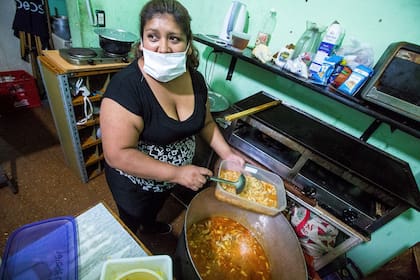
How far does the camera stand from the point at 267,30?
146cm

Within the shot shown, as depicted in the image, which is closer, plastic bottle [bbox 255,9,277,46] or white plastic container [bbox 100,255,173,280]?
white plastic container [bbox 100,255,173,280]

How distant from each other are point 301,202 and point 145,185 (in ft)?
2.73

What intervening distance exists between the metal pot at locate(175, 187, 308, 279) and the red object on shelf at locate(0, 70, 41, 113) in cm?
290

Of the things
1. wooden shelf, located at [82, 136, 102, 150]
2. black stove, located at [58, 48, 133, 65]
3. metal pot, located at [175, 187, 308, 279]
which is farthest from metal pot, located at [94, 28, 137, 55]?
metal pot, located at [175, 187, 308, 279]

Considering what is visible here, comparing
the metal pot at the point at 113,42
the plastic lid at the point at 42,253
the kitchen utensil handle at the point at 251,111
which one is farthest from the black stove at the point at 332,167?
the metal pot at the point at 113,42

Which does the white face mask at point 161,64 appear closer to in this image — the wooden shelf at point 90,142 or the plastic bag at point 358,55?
the plastic bag at point 358,55

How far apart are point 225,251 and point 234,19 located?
1538 mm

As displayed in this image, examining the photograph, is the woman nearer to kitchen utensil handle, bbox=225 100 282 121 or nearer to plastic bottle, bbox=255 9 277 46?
kitchen utensil handle, bbox=225 100 282 121

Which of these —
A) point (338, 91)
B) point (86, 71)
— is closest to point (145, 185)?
point (86, 71)

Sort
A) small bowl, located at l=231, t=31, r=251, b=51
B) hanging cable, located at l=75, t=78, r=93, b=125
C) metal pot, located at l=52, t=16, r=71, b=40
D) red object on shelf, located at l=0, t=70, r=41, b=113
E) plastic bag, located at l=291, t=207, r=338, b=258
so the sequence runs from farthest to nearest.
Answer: metal pot, located at l=52, t=16, r=71, b=40 < red object on shelf, located at l=0, t=70, r=41, b=113 < hanging cable, located at l=75, t=78, r=93, b=125 < small bowl, located at l=231, t=31, r=251, b=51 < plastic bag, located at l=291, t=207, r=338, b=258

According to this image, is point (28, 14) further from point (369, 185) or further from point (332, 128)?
point (369, 185)

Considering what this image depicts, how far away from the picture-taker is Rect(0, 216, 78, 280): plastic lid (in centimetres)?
54

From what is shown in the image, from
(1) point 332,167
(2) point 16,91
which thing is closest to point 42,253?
(1) point 332,167

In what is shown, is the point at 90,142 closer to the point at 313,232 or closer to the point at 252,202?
the point at 252,202
